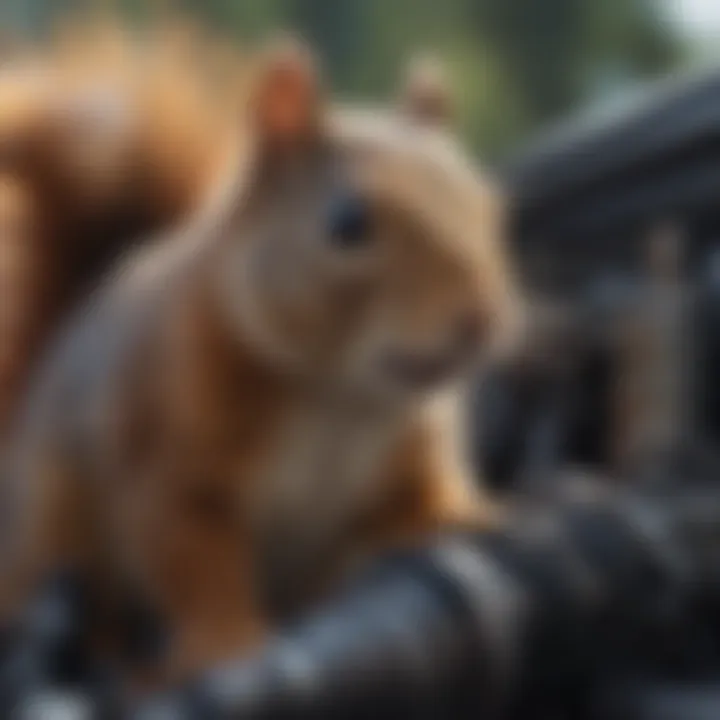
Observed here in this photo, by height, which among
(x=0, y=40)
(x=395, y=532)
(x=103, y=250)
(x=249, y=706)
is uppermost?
(x=0, y=40)

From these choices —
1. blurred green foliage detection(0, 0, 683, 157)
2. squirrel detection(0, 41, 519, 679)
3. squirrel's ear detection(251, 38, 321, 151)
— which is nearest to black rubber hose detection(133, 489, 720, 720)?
squirrel detection(0, 41, 519, 679)

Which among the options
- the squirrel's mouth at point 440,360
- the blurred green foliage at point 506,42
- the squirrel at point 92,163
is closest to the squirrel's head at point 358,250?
the squirrel's mouth at point 440,360

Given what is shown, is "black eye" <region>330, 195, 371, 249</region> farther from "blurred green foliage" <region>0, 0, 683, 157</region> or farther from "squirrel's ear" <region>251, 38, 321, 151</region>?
"blurred green foliage" <region>0, 0, 683, 157</region>

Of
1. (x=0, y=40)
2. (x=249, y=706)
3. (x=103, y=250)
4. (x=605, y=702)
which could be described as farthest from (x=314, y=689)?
(x=0, y=40)

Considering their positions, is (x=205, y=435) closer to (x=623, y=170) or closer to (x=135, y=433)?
(x=135, y=433)

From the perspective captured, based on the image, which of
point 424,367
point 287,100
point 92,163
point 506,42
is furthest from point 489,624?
point 506,42
